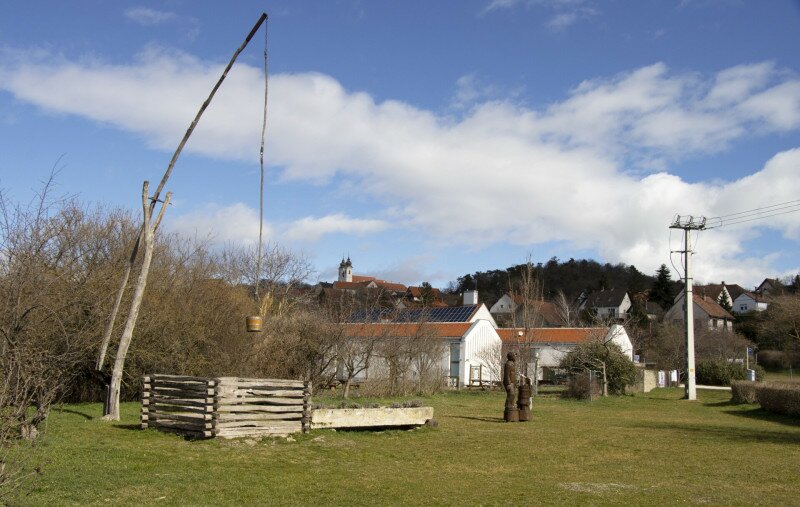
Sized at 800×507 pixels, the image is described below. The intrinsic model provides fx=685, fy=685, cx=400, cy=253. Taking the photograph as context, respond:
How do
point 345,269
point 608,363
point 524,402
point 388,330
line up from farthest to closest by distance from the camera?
1. point 345,269
2. point 608,363
3. point 388,330
4. point 524,402

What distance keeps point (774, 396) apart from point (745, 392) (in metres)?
4.80

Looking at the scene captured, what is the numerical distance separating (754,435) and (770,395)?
820cm

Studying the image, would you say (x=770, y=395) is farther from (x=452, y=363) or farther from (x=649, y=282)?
(x=649, y=282)

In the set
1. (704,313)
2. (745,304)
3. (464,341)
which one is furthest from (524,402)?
(745,304)

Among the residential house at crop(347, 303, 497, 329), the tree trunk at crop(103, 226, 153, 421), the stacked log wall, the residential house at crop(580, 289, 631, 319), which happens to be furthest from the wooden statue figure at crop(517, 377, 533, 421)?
the residential house at crop(580, 289, 631, 319)

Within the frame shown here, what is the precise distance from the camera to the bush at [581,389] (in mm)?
31641

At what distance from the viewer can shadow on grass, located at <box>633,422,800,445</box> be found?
1706 centimetres

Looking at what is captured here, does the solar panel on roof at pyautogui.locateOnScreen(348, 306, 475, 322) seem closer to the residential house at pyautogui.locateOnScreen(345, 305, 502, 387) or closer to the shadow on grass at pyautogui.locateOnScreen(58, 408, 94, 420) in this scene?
the residential house at pyautogui.locateOnScreen(345, 305, 502, 387)

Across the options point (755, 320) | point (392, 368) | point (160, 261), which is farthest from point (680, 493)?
point (755, 320)

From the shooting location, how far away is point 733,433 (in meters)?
18.5

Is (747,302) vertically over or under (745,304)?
over

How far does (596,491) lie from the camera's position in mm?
10102

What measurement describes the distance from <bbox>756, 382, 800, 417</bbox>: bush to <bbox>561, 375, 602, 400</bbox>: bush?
7301 millimetres

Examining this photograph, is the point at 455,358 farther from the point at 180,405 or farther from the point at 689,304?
the point at 180,405
